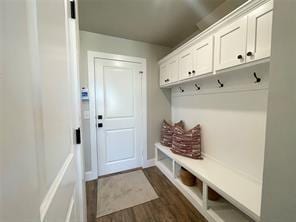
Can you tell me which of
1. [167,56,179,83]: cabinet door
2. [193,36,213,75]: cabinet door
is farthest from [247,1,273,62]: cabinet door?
[167,56,179,83]: cabinet door

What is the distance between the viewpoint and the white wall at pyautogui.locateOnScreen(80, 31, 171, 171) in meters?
2.37

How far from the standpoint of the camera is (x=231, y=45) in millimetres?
1378

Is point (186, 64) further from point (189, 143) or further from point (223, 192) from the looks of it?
point (223, 192)

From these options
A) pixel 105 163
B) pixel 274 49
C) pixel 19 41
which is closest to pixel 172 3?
pixel 274 49

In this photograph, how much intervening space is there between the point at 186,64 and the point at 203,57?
35cm

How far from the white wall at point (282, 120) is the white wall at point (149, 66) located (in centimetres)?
233

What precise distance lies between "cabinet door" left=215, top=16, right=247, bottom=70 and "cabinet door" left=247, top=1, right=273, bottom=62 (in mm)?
50

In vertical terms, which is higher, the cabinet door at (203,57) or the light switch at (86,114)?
the cabinet door at (203,57)

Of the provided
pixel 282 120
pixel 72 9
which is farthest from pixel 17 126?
→ pixel 72 9

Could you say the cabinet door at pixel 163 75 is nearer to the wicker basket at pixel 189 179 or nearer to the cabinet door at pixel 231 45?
the cabinet door at pixel 231 45

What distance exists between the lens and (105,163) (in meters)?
2.60

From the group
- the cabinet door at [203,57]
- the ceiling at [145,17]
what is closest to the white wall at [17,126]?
the cabinet door at [203,57]

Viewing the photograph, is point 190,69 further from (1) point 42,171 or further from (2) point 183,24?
(1) point 42,171

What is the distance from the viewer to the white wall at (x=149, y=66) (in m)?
2.37
